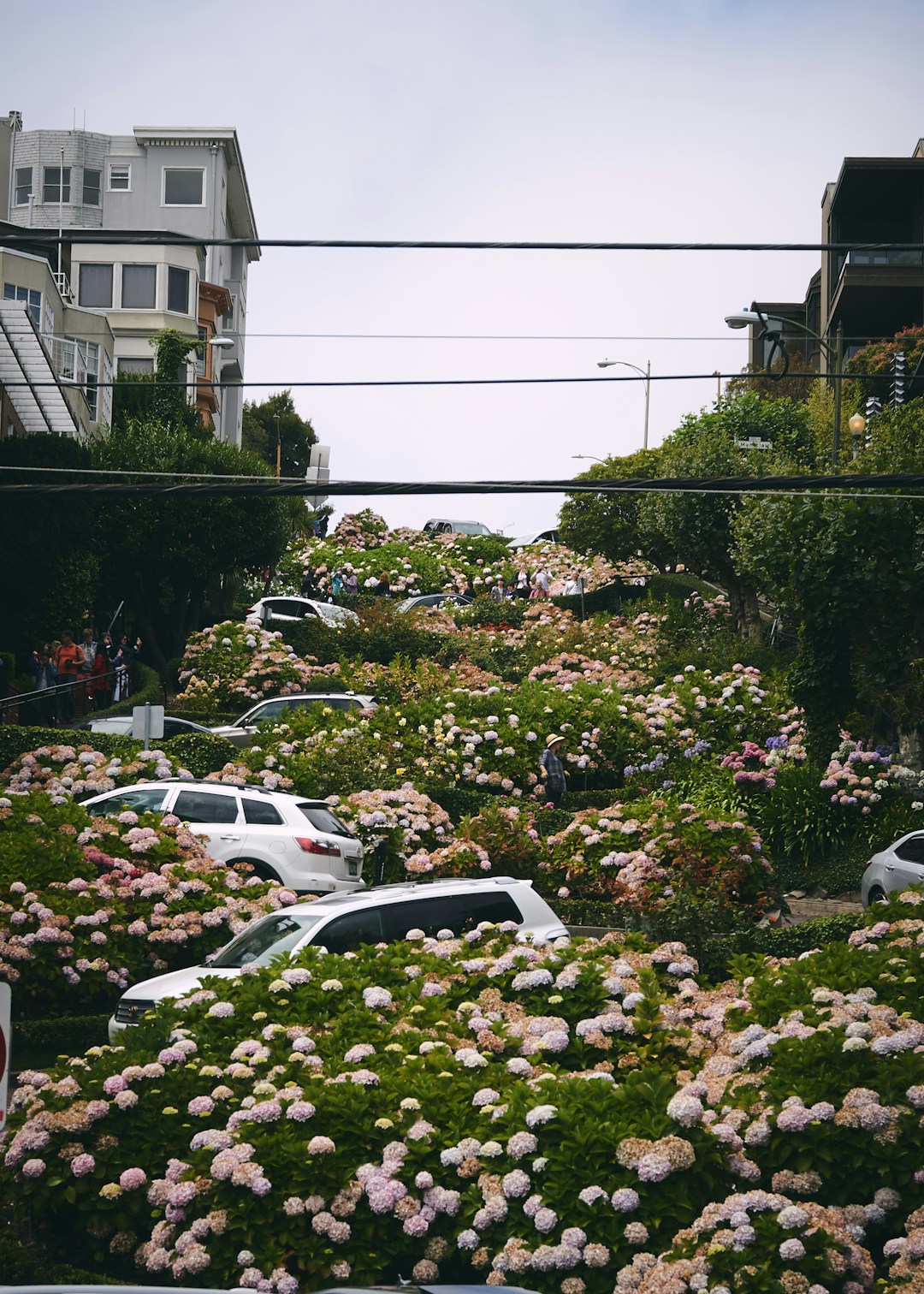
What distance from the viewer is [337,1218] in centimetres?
781

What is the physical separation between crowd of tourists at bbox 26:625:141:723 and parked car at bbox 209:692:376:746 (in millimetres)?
2790

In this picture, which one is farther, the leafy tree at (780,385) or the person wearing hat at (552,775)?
the leafy tree at (780,385)

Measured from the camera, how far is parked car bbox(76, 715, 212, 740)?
77.8 feet

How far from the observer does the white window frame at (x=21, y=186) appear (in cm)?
6331

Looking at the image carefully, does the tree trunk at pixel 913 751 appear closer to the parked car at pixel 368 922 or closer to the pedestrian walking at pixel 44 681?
the parked car at pixel 368 922

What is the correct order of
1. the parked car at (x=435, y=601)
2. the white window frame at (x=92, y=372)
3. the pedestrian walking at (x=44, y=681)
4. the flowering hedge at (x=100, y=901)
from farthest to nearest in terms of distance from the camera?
the parked car at (x=435, y=601), the white window frame at (x=92, y=372), the pedestrian walking at (x=44, y=681), the flowering hedge at (x=100, y=901)

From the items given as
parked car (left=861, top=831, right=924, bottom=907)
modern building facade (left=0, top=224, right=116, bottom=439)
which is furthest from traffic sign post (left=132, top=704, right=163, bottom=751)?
parked car (left=861, top=831, right=924, bottom=907)

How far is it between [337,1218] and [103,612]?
3132cm

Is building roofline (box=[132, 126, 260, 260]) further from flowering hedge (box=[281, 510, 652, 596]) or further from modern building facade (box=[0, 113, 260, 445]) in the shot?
flowering hedge (box=[281, 510, 652, 596])

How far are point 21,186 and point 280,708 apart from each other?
45720mm

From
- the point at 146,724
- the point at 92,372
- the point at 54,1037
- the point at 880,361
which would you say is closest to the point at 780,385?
the point at 880,361

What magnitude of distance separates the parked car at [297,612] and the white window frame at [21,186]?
31736 mm

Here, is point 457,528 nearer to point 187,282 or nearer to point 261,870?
point 187,282

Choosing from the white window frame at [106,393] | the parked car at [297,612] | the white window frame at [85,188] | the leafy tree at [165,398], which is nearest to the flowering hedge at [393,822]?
the parked car at [297,612]
